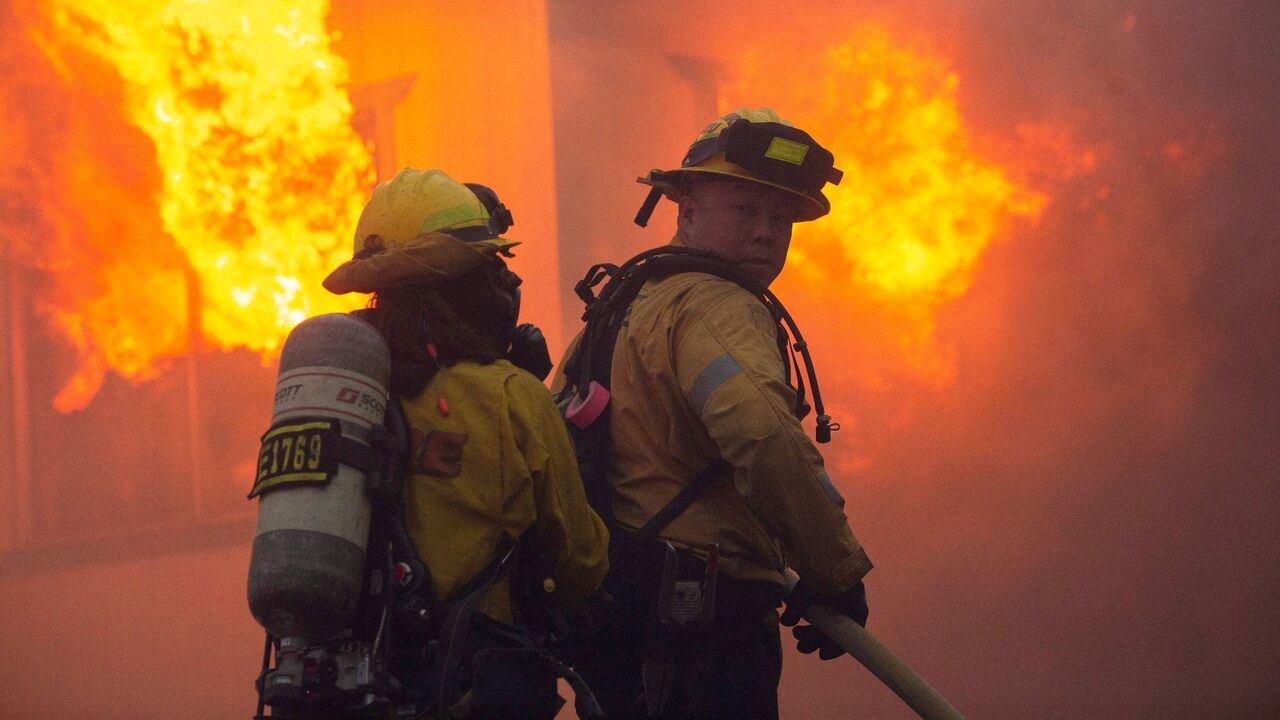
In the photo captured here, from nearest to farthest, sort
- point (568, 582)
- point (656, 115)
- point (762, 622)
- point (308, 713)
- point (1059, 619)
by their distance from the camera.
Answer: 1. point (308, 713)
2. point (568, 582)
3. point (762, 622)
4. point (1059, 619)
5. point (656, 115)

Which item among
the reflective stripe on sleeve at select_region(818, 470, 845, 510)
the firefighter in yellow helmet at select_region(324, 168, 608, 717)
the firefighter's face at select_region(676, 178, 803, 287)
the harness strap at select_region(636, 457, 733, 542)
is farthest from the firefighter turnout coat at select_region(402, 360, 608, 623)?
the firefighter's face at select_region(676, 178, 803, 287)

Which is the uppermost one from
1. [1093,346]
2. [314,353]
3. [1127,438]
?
[1093,346]

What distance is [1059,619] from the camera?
6.84 m

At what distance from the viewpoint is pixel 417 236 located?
2713mm

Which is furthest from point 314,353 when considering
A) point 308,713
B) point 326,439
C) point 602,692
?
point 602,692

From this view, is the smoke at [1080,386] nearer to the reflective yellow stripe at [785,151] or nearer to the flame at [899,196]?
the flame at [899,196]

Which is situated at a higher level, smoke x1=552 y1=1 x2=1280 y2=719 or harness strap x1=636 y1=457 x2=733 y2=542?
smoke x1=552 y1=1 x2=1280 y2=719

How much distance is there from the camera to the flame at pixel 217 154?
7.46 meters

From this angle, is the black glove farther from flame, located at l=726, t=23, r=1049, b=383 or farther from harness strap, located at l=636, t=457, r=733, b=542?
flame, located at l=726, t=23, r=1049, b=383

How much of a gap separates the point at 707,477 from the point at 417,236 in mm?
899

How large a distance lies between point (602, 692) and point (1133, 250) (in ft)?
16.3

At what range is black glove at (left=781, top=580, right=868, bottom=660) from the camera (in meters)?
3.00

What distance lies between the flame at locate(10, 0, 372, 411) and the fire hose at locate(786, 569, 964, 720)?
15.6ft

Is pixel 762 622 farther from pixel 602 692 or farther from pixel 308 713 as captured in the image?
pixel 308 713
